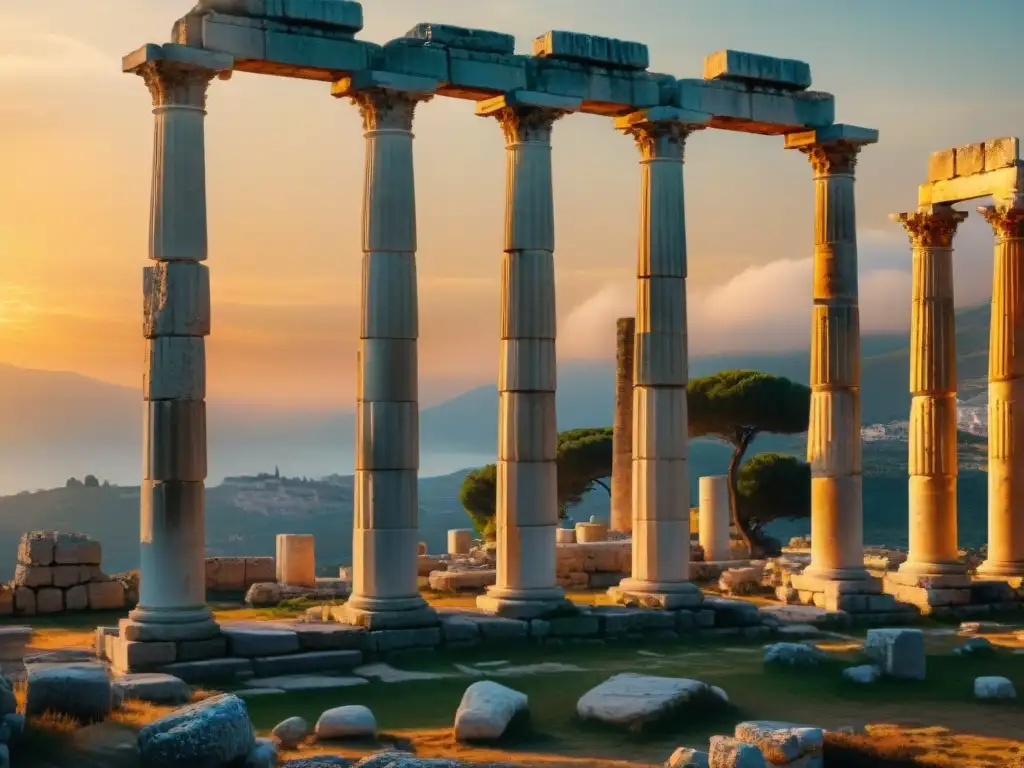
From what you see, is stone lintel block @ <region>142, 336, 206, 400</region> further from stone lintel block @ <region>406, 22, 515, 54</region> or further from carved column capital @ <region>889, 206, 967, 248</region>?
carved column capital @ <region>889, 206, 967, 248</region>

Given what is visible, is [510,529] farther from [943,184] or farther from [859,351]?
[943,184]

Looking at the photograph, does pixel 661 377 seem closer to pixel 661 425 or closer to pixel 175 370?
pixel 661 425

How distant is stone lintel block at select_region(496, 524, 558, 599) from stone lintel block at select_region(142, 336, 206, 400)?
680 centimetres

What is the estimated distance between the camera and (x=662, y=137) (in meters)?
31.2

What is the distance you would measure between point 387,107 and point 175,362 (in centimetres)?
597

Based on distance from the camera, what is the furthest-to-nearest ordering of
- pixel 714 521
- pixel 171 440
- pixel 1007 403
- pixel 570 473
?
pixel 570 473
pixel 714 521
pixel 1007 403
pixel 171 440

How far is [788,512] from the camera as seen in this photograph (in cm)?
6300

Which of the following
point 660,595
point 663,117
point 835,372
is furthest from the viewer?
point 835,372

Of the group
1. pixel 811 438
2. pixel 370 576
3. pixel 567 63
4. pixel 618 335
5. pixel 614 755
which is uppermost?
pixel 567 63

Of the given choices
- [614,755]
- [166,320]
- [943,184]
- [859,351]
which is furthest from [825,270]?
[614,755]

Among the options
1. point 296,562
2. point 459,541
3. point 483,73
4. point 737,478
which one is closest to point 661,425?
point 483,73

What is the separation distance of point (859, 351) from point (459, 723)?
16149 mm

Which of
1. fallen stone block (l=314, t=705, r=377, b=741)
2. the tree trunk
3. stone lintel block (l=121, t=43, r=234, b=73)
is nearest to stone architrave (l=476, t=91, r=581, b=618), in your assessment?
stone lintel block (l=121, t=43, r=234, b=73)

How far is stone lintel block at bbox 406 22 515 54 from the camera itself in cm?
2877
